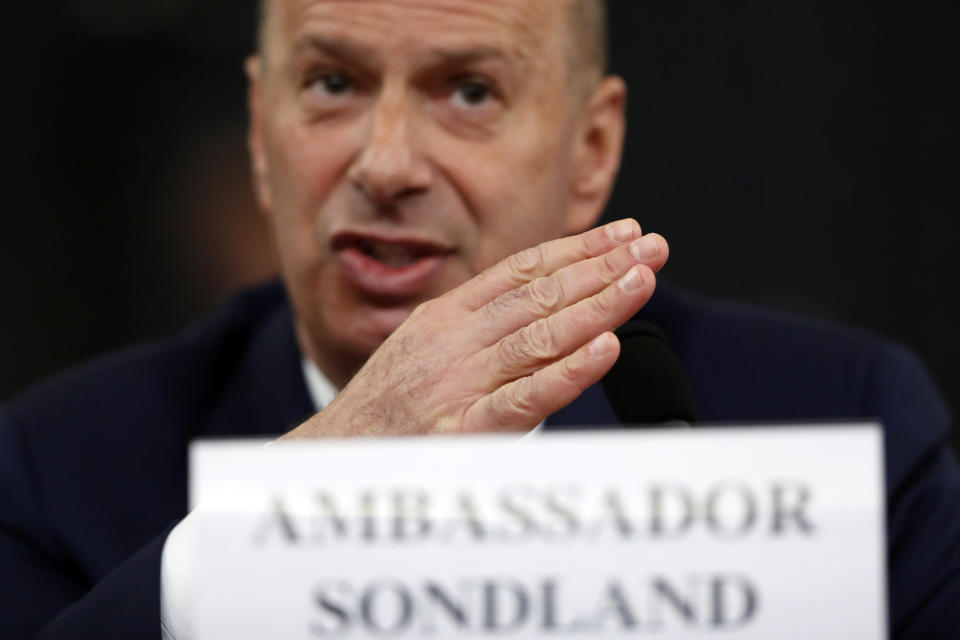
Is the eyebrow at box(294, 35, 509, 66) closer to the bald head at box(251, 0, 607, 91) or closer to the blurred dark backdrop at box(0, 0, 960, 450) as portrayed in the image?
the bald head at box(251, 0, 607, 91)

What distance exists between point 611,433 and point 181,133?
2023 mm

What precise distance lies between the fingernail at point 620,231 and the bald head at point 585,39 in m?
0.67

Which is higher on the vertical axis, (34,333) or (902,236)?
(902,236)

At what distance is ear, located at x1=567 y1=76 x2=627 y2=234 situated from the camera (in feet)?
5.32

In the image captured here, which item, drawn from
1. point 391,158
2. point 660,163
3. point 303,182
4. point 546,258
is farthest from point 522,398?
point 660,163

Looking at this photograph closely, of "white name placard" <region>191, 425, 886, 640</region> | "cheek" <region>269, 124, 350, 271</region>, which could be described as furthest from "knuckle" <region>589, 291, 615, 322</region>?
"cheek" <region>269, 124, 350, 271</region>

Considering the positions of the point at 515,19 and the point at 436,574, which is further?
the point at 515,19

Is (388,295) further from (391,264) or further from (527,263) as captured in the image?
(527,263)

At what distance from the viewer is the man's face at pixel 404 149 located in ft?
4.47

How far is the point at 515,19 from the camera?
4.70 feet

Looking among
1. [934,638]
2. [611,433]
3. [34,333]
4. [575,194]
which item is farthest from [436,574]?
[34,333]

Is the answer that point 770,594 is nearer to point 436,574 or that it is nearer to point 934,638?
point 436,574

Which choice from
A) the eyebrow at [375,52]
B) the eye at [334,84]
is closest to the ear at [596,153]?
the eyebrow at [375,52]

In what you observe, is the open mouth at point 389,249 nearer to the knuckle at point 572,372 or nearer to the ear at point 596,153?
the ear at point 596,153
